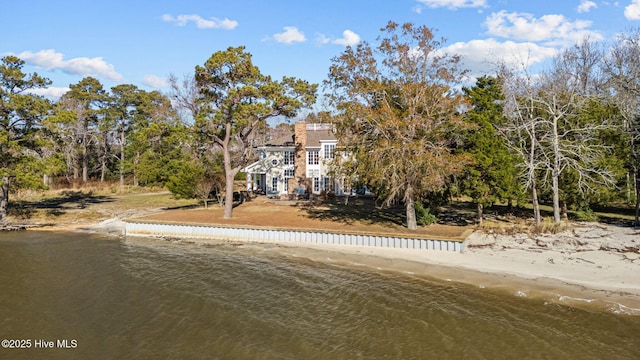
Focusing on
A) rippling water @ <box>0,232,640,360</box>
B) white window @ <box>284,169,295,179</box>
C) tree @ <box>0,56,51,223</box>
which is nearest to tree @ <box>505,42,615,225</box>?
rippling water @ <box>0,232,640,360</box>

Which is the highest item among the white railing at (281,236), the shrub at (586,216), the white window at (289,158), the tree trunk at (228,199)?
the white window at (289,158)

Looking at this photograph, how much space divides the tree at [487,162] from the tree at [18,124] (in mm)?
27837

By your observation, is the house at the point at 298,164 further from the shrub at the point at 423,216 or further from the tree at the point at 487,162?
the tree at the point at 487,162

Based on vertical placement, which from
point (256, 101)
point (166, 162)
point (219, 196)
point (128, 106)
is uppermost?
point (128, 106)

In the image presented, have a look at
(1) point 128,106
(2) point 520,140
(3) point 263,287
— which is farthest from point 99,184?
(2) point 520,140

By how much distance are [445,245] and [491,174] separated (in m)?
6.10

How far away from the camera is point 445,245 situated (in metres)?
22.3

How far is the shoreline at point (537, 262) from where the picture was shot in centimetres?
1563

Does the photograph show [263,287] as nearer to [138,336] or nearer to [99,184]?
[138,336]

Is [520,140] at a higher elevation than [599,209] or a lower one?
higher

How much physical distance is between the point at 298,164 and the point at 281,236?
18719 millimetres

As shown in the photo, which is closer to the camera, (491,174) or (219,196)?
(491,174)

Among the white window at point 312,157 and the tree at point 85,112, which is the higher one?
the tree at point 85,112

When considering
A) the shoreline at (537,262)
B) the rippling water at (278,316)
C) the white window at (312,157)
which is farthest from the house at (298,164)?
the rippling water at (278,316)
